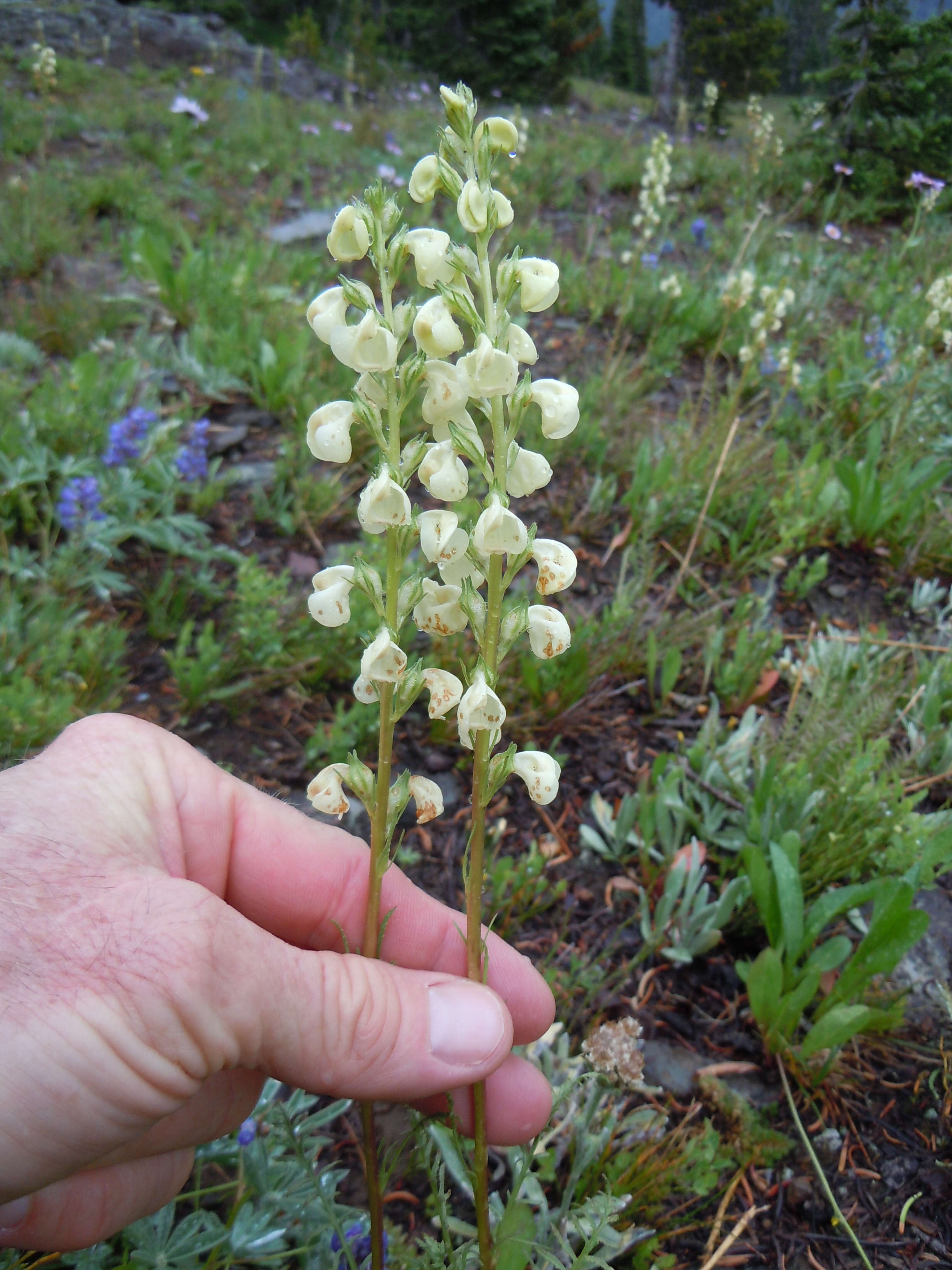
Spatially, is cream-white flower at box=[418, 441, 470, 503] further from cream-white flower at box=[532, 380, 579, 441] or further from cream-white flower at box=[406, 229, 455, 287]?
cream-white flower at box=[406, 229, 455, 287]

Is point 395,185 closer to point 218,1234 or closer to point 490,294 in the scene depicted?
point 490,294

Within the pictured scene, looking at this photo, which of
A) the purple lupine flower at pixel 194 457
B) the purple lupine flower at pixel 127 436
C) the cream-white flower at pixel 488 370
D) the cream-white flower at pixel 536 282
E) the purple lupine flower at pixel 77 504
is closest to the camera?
the cream-white flower at pixel 488 370

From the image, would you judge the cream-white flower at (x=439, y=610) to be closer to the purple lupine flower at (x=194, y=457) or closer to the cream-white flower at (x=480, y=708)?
the cream-white flower at (x=480, y=708)

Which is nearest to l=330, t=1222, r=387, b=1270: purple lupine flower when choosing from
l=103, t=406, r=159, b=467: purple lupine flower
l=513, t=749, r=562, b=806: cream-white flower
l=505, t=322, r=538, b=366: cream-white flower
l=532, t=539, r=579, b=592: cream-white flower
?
l=513, t=749, r=562, b=806: cream-white flower

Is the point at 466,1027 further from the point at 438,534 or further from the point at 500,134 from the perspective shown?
the point at 500,134

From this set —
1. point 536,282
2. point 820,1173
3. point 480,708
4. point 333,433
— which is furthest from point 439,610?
point 820,1173

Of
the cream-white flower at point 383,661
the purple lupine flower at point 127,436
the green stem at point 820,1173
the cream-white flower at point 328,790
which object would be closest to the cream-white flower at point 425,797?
the cream-white flower at point 328,790

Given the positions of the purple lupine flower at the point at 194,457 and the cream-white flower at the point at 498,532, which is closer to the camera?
the cream-white flower at the point at 498,532

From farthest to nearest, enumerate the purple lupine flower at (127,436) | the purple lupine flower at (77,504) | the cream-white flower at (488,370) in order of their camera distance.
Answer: the purple lupine flower at (127,436) → the purple lupine flower at (77,504) → the cream-white flower at (488,370)

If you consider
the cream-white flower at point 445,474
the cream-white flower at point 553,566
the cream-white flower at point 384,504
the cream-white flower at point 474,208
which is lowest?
the cream-white flower at point 553,566
